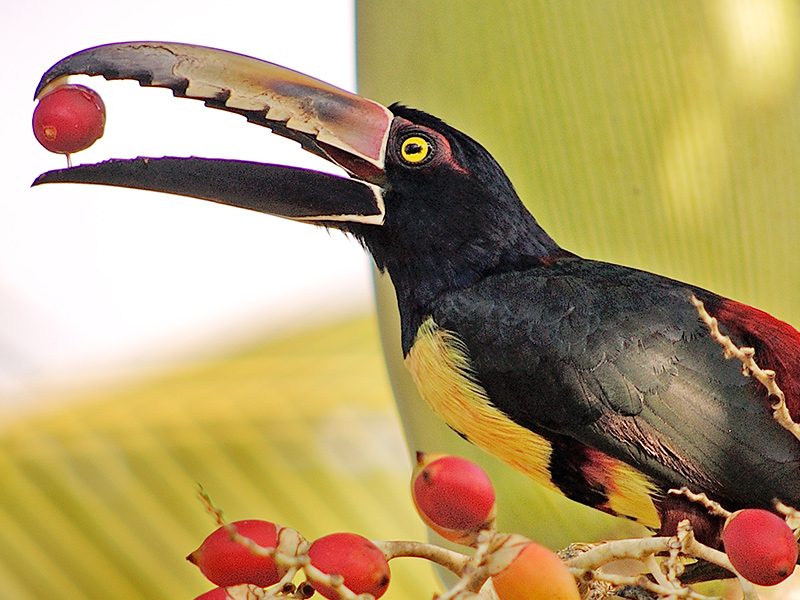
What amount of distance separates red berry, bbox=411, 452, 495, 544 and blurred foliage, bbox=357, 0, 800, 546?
0.38 m

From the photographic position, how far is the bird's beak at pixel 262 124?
0.82 m

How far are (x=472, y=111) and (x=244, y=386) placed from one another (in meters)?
0.40

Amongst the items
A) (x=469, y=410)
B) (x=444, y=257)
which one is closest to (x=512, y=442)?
(x=469, y=410)

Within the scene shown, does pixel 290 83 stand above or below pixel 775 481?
above

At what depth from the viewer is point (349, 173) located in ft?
2.88

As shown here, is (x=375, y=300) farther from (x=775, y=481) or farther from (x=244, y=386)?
(x=775, y=481)

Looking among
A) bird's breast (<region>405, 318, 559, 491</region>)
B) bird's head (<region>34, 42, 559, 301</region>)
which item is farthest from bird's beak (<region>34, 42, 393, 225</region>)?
bird's breast (<region>405, 318, 559, 491</region>)

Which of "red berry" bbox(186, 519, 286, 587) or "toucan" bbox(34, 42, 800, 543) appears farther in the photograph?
"toucan" bbox(34, 42, 800, 543)

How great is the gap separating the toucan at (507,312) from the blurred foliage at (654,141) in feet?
0.19

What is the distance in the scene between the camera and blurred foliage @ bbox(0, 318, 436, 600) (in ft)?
3.23

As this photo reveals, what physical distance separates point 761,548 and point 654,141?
0.45 meters

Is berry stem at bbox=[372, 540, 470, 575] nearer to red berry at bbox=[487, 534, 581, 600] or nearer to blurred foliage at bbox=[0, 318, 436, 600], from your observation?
red berry at bbox=[487, 534, 581, 600]

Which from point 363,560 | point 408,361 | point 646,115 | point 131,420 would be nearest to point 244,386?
point 131,420

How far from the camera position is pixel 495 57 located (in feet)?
3.26
